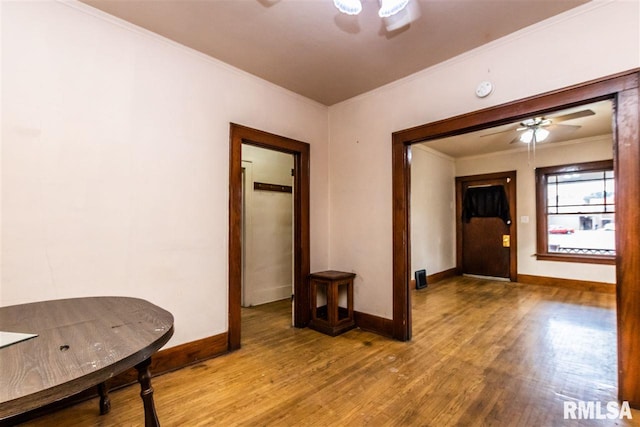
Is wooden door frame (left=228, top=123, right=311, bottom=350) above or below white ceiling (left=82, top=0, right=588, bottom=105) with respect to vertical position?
below

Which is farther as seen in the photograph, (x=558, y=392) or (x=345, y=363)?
(x=345, y=363)

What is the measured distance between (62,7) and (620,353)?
4.28 m

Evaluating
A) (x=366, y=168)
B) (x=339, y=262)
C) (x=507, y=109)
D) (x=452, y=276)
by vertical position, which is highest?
(x=507, y=109)

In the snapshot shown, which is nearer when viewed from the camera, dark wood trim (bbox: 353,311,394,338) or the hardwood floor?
the hardwood floor

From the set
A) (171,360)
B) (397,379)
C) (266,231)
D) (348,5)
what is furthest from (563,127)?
(171,360)

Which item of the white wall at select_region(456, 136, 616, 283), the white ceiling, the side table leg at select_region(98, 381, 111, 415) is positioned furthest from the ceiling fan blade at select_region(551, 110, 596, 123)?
the side table leg at select_region(98, 381, 111, 415)

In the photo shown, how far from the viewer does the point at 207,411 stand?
185cm

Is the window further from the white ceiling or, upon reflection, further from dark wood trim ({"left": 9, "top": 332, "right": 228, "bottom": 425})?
dark wood trim ({"left": 9, "top": 332, "right": 228, "bottom": 425})

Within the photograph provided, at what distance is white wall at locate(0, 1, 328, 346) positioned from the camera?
1.83m

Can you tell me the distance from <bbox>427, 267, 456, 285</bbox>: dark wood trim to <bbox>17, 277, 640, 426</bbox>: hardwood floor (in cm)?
208

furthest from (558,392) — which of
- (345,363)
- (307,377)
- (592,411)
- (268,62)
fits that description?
(268,62)

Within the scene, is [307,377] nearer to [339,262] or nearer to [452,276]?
[339,262]

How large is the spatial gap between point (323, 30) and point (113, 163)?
1832mm

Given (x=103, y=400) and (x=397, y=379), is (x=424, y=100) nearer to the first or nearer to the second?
(x=397, y=379)
